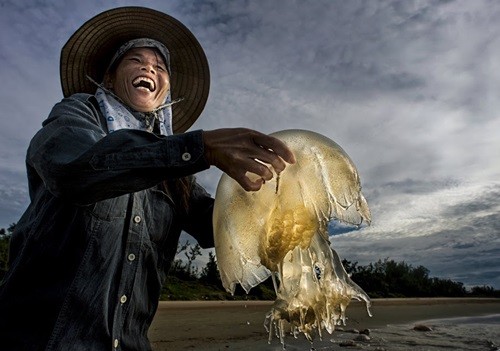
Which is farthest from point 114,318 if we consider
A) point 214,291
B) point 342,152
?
point 214,291

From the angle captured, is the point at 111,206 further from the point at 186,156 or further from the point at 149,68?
the point at 149,68

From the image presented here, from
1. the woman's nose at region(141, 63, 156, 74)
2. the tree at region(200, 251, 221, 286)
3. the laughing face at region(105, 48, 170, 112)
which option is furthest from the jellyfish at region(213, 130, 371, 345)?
the tree at region(200, 251, 221, 286)

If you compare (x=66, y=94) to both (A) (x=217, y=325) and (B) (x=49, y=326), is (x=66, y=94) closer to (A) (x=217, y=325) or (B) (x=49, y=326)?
(B) (x=49, y=326)

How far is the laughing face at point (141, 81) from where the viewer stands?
2148 millimetres

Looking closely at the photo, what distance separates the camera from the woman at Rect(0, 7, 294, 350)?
1192 mm

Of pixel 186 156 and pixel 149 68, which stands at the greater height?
pixel 149 68

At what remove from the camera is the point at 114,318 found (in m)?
1.57

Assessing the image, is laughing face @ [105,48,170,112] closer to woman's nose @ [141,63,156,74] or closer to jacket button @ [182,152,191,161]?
woman's nose @ [141,63,156,74]

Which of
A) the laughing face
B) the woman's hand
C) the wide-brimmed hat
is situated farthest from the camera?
the wide-brimmed hat

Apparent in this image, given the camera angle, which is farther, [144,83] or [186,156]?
[144,83]

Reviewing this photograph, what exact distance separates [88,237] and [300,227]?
31.0 inches

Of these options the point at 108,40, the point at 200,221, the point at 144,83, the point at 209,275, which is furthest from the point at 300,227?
the point at 209,275

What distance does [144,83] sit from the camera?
216 centimetres

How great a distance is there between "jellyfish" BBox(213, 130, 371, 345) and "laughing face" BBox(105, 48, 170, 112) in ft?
2.65
